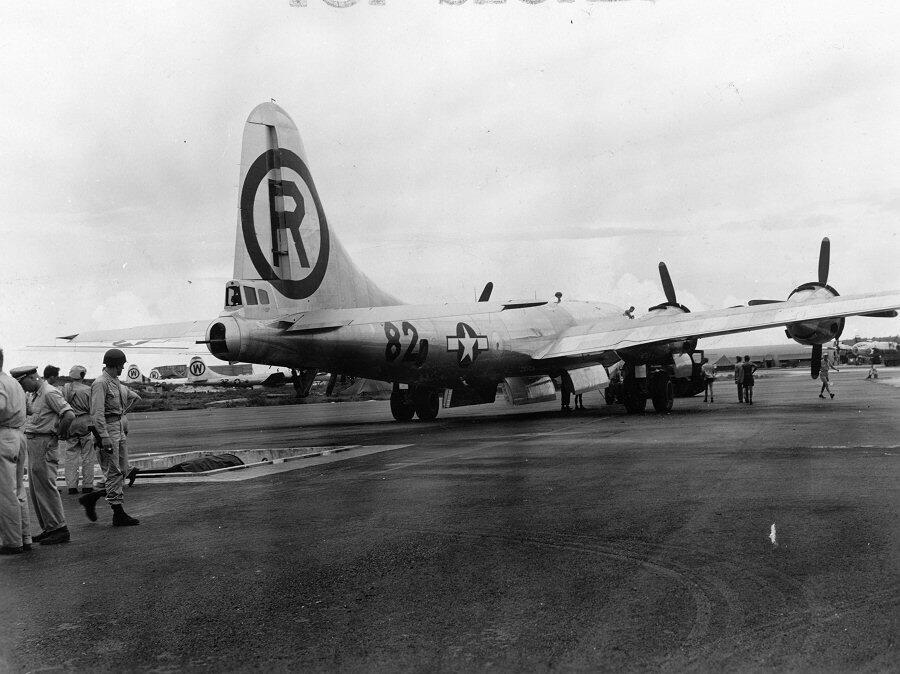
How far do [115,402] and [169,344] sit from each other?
1163cm

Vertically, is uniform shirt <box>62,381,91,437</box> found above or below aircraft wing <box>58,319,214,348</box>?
below

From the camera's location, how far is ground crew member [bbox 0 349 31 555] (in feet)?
27.9

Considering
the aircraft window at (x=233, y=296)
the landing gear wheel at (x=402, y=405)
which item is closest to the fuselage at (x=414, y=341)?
the aircraft window at (x=233, y=296)

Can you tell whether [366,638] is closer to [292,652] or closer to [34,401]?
[292,652]

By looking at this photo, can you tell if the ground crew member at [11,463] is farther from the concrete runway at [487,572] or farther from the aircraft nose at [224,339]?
the aircraft nose at [224,339]

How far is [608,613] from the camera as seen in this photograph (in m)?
5.66

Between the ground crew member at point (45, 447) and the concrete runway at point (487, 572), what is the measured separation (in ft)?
1.16

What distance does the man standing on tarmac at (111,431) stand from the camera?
10.0 meters

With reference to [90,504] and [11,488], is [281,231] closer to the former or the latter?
[90,504]

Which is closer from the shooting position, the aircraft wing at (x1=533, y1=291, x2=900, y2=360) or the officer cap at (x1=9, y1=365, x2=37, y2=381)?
the officer cap at (x1=9, y1=365, x2=37, y2=381)

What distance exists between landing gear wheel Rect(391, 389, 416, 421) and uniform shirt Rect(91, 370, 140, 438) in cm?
1657

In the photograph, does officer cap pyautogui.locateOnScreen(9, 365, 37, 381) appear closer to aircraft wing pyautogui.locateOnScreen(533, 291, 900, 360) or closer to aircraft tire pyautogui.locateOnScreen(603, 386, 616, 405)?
aircraft wing pyautogui.locateOnScreen(533, 291, 900, 360)

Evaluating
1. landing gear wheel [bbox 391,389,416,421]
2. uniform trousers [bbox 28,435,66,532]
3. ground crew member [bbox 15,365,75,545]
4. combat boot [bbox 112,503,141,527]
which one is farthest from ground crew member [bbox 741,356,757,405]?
uniform trousers [bbox 28,435,66,532]

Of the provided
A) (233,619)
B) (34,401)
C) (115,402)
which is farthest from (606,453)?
(233,619)
